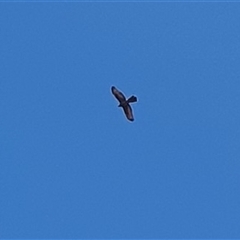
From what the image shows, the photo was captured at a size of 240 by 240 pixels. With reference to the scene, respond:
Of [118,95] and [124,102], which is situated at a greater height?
[118,95]

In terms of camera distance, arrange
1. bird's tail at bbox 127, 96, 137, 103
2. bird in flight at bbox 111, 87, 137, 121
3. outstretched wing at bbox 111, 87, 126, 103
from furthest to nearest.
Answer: outstretched wing at bbox 111, 87, 126, 103, bird in flight at bbox 111, 87, 137, 121, bird's tail at bbox 127, 96, 137, 103

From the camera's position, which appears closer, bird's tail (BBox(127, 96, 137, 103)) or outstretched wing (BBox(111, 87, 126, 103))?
bird's tail (BBox(127, 96, 137, 103))

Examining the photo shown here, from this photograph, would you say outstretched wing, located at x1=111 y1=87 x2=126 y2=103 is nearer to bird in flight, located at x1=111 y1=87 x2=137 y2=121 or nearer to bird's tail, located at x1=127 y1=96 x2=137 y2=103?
bird in flight, located at x1=111 y1=87 x2=137 y2=121

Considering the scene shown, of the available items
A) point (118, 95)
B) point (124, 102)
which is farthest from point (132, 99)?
point (118, 95)

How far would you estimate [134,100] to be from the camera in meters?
A: 53.7

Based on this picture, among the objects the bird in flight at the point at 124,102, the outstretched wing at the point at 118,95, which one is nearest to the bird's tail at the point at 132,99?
the bird in flight at the point at 124,102

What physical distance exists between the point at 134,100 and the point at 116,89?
2.12 m

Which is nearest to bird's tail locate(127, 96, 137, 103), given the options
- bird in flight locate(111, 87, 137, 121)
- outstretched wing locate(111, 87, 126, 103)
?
bird in flight locate(111, 87, 137, 121)

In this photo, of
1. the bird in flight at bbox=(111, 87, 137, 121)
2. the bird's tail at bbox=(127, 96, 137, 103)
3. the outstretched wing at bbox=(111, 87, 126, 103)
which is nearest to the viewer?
the bird's tail at bbox=(127, 96, 137, 103)

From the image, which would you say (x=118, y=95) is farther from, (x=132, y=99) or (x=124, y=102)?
(x=132, y=99)

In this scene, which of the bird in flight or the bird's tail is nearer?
the bird's tail

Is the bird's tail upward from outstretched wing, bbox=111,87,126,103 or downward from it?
downward

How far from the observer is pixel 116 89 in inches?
2175

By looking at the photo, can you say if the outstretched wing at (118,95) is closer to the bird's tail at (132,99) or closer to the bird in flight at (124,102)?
the bird in flight at (124,102)
